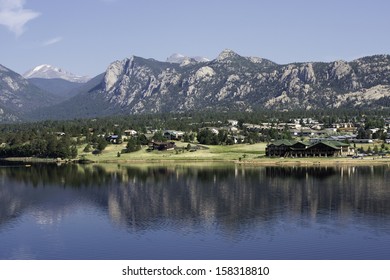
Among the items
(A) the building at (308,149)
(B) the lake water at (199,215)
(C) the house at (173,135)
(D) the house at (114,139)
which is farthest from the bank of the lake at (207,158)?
(B) the lake water at (199,215)

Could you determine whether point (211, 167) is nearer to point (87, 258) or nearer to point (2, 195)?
point (2, 195)

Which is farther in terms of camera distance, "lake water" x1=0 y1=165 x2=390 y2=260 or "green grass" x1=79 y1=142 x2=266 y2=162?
"green grass" x1=79 y1=142 x2=266 y2=162

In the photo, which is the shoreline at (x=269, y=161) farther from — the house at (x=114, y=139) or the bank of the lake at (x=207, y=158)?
the house at (x=114, y=139)

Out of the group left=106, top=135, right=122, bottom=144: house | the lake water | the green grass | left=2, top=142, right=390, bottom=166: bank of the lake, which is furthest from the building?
left=106, top=135, right=122, bottom=144: house

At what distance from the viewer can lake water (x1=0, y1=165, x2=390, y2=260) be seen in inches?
2267

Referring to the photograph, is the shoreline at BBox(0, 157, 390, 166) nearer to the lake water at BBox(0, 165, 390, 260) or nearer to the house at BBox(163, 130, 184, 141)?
the lake water at BBox(0, 165, 390, 260)

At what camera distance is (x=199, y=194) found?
92625 mm

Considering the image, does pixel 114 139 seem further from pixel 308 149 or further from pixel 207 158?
pixel 308 149

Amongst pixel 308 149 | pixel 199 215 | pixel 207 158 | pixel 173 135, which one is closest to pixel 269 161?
pixel 308 149

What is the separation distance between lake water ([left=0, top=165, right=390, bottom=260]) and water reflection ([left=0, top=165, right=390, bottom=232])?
0.17 m

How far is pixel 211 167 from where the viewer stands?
445 ft

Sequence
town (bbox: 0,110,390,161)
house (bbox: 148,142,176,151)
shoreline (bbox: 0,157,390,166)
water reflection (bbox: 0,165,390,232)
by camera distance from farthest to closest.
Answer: house (bbox: 148,142,176,151) → town (bbox: 0,110,390,161) → shoreline (bbox: 0,157,390,166) → water reflection (bbox: 0,165,390,232)

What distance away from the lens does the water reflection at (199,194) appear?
74.9 meters

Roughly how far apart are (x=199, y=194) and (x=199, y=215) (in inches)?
705
